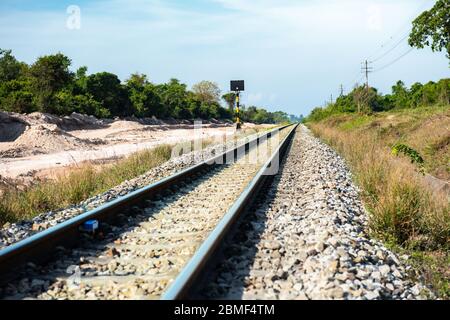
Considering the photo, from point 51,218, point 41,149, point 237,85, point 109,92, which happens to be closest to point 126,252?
point 51,218

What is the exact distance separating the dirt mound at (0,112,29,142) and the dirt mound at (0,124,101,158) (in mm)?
811

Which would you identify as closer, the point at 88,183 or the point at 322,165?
the point at 88,183

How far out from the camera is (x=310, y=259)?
13.7ft

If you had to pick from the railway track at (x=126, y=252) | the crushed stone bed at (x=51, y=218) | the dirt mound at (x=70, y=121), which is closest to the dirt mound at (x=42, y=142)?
the dirt mound at (x=70, y=121)

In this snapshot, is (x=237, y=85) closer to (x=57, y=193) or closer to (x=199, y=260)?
(x=57, y=193)

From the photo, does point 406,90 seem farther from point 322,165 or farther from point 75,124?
point 322,165

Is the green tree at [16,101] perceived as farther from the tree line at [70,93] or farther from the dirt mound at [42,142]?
the dirt mound at [42,142]

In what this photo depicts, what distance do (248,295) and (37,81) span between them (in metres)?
40.8

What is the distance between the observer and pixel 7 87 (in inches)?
1442

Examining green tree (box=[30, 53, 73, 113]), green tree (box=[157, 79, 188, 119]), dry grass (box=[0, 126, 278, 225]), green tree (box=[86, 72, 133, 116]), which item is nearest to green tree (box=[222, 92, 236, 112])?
green tree (box=[157, 79, 188, 119])

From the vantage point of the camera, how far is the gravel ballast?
11.7 ft

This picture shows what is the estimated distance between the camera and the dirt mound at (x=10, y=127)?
22.9 meters

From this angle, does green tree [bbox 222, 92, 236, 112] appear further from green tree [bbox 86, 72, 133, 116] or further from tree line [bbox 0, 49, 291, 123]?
green tree [bbox 86, 72, 133, 116]
